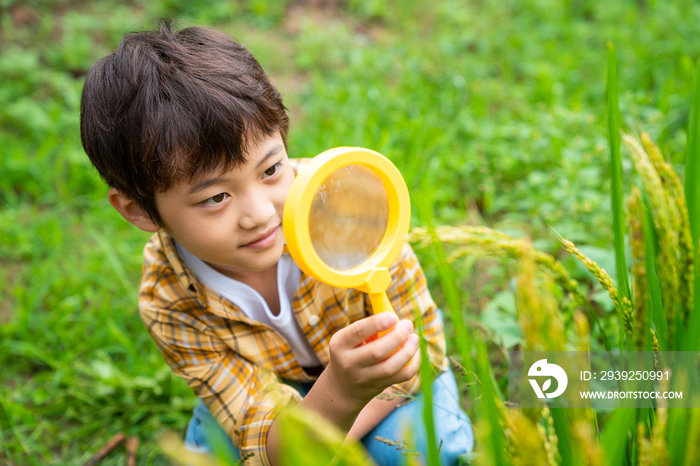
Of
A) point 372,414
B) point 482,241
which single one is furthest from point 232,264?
point 482,241

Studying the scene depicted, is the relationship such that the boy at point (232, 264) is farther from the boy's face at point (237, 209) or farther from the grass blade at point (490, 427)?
the grass blade at point (490, 427)

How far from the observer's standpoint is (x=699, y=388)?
812 millimetres

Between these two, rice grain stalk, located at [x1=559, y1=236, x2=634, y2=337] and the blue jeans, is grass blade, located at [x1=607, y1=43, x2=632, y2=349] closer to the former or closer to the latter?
rice grain stalk, located at [x1=559, y1=236, x2=634, y2=337]

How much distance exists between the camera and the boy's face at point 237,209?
128 centimetres

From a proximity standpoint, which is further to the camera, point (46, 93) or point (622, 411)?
point (46, 93)

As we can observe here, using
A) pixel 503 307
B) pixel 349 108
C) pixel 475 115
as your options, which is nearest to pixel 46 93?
pixel 349 108

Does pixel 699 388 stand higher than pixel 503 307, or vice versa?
pixel 699 388

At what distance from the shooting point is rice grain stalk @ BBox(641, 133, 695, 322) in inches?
31.0

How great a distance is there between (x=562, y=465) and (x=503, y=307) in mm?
1288

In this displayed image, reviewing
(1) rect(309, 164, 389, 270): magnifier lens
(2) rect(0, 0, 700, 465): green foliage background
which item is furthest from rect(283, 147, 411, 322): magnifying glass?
(2) rect(0, 0, 700, 465): green foliage background

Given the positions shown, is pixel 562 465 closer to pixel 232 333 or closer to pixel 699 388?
pixel 699 388

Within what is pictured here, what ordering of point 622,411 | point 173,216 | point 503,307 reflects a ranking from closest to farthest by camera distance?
point 622,411
point 173,216
point 503,307

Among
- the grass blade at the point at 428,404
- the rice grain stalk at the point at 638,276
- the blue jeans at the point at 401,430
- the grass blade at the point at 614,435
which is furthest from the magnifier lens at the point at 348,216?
the blue jeans at the point at 401,430

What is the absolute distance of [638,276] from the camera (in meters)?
0.77
